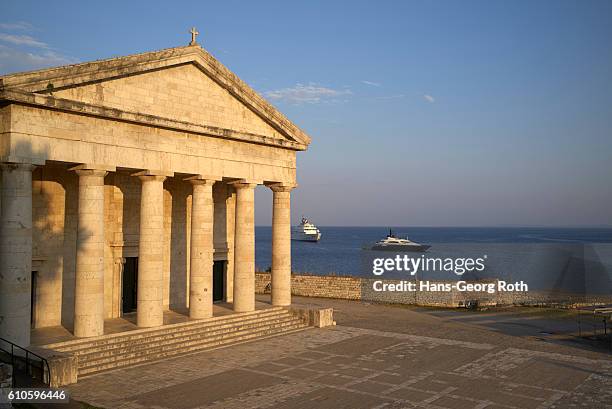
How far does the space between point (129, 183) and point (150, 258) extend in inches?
178

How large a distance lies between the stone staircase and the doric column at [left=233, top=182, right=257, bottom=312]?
0.75m

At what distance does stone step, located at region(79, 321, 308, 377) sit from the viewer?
17516 mm

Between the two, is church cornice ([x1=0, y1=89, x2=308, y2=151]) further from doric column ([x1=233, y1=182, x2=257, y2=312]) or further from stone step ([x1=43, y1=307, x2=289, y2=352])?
stone step ([x1=43, y1=307, x2=289, y2=352])

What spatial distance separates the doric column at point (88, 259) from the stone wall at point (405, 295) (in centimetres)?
2121

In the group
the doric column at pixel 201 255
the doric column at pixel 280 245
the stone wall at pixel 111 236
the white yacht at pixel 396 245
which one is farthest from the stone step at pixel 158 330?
the white yacht at pixel 396 245

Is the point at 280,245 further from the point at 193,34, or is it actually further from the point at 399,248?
the point at 399,248

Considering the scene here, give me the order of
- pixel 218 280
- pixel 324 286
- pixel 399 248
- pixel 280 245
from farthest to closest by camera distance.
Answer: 1. pixel 399 248
2. pixel 324 286
3. pixel 218 280
4. pixel 280 245

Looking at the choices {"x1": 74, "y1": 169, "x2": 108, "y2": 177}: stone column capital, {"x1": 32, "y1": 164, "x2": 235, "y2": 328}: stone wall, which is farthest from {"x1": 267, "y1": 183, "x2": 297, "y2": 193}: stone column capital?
{"x1": 74, "y1": 169, "x2": 108, "y2": 177}: stone column capital

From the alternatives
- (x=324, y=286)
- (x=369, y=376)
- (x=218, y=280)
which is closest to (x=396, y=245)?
(x=324, y=286)

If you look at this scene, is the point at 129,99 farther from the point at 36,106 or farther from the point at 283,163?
the point at 283,163

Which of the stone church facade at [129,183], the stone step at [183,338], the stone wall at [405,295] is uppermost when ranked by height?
the stone church facade at [129,183]

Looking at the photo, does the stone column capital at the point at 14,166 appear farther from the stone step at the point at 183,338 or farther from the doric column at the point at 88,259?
the stone step at the point at 183,338

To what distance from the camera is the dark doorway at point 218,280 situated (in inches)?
1112

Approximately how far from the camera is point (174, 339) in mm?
20500
